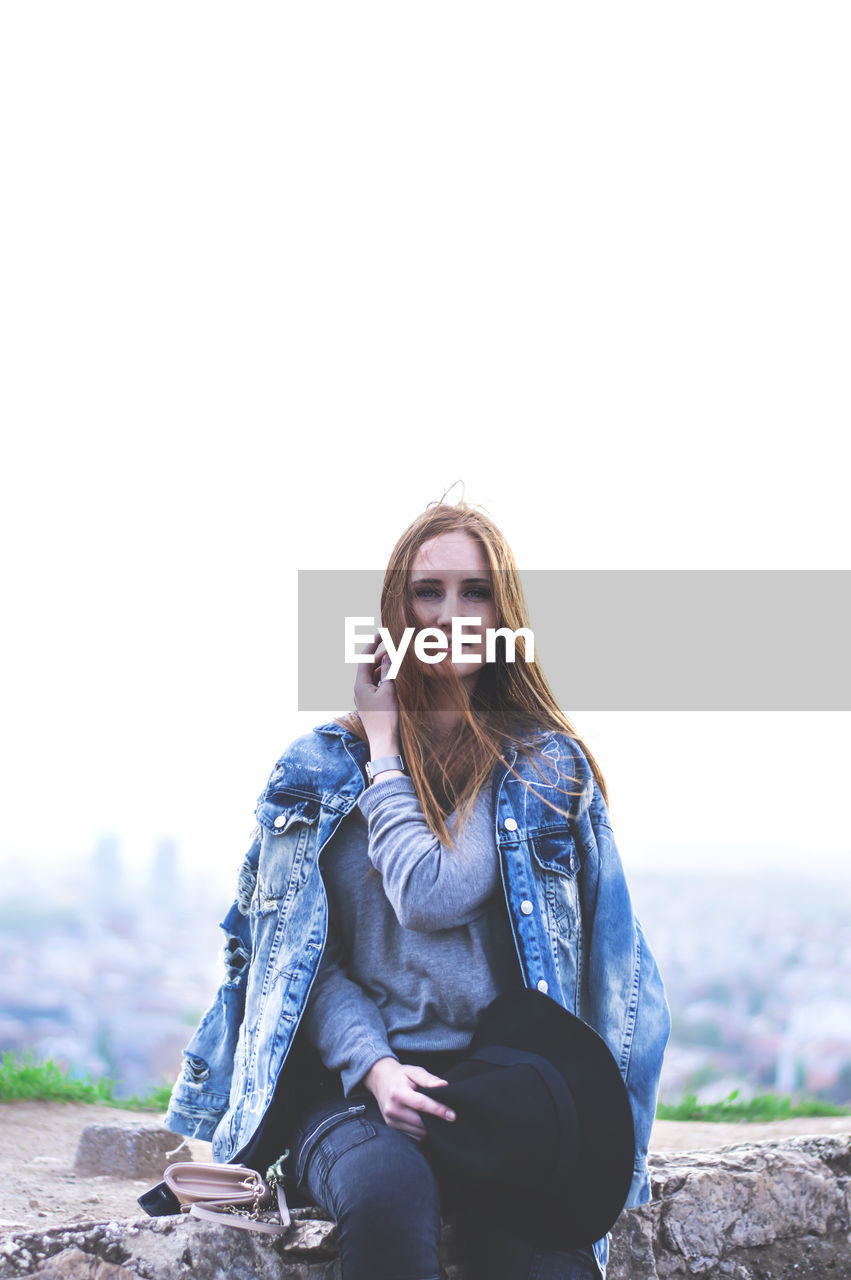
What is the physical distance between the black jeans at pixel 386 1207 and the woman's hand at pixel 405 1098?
0.08 ft

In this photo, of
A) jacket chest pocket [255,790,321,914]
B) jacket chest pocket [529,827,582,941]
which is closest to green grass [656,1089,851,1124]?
jacket chest pocket [529,827,582,941]

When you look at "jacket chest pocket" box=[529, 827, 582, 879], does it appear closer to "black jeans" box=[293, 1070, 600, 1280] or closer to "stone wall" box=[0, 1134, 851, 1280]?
"black jeans" box=[293, 1070, 600, 1280]

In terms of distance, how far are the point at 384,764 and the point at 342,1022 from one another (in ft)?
1.59

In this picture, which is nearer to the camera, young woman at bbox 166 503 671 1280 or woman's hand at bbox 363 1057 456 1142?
woman's hand at bbox 363 1057 456 1142

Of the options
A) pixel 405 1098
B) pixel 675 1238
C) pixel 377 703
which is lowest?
pixel 675 1238

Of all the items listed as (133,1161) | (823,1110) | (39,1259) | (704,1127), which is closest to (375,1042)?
(39,1259)

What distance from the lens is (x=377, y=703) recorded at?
2234mm

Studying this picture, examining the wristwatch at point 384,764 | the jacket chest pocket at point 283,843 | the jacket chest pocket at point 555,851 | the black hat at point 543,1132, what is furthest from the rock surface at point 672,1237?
the wristwatch at point 384,764

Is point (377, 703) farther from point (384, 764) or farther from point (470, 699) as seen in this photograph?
point (470, 699)

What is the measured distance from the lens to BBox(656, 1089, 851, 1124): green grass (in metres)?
4.75

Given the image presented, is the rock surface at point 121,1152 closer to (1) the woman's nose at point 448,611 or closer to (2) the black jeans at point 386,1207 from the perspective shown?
(2) the black jeans at point 386,1207

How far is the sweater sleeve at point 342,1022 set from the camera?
1931 millimetres

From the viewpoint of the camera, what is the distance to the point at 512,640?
7.73 ft

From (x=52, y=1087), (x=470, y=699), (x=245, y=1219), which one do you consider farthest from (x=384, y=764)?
(x=52, y=1087)
